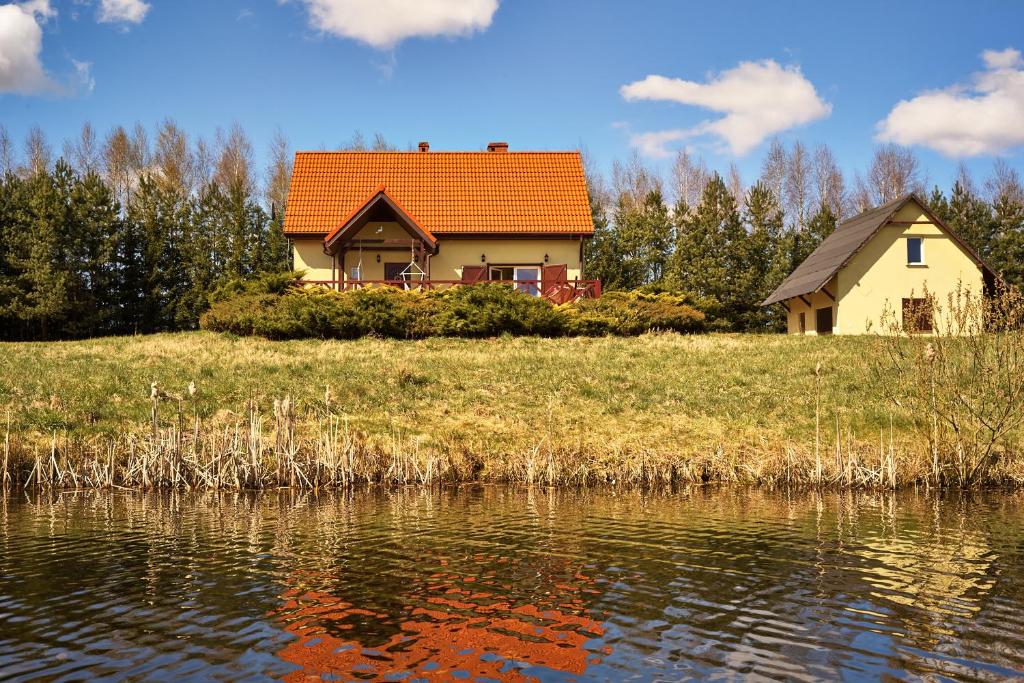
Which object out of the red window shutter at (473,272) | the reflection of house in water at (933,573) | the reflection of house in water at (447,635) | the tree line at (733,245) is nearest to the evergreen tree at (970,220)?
the tree line at (733,245)

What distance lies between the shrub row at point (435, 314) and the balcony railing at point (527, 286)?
1684mm

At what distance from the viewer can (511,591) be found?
7844 millimetres

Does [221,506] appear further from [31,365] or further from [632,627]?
[31,365]

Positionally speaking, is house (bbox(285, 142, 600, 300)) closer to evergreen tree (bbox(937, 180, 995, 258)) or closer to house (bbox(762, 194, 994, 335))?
house (bbox(762, 194, 994, 335))

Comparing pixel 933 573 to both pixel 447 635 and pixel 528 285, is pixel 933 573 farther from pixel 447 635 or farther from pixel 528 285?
pixel 528 285

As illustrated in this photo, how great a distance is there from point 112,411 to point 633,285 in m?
30.2

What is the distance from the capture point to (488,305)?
2644 centimetres

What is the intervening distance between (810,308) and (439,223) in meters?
15.8

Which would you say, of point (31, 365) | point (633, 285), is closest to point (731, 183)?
point (633, 285)

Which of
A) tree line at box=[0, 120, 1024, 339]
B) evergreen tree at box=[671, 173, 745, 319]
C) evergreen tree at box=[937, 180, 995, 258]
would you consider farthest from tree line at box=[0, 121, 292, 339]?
evergreen tree at box=[937, 180, 995, 258]

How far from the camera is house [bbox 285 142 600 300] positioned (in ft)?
101

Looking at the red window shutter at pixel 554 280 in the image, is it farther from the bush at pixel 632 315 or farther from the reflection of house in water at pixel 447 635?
the reflection of house in water at pixel 447 635

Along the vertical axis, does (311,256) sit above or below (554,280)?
above

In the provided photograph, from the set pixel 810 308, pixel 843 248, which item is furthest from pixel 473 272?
pixel 843 248
